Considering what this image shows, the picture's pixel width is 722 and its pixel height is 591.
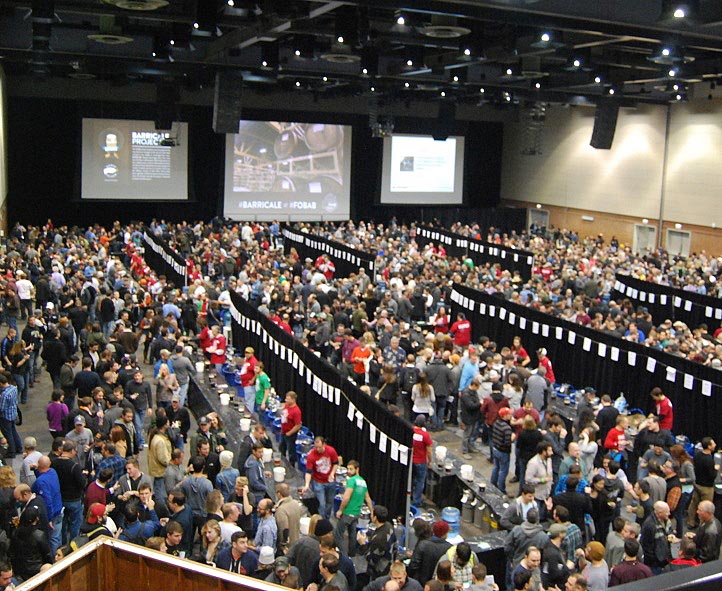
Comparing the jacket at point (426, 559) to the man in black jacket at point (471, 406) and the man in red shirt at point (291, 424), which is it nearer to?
the man in red shirt at point (291, 424)

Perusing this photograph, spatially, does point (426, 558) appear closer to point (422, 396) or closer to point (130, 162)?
point (422, 396)

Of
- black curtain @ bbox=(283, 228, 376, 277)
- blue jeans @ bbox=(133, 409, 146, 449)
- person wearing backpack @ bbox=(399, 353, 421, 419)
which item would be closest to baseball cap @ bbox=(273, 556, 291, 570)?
blue jeans @ bbox=(133, 409, 146, 449)

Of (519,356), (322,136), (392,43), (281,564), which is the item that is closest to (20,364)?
(281,564)

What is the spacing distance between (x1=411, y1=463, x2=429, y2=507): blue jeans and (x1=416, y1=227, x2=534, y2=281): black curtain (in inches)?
544

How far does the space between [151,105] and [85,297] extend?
16.4 meters

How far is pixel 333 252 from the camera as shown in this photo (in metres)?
23.4

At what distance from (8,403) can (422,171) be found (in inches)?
1094

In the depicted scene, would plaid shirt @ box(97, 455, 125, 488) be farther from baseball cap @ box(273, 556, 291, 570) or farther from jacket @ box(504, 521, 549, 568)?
jacket @ box(504, 521, 549, 568)

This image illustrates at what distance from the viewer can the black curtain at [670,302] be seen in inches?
685

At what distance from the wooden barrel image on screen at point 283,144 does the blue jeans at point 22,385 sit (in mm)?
21290

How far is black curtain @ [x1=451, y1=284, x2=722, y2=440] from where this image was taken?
12.4 metres

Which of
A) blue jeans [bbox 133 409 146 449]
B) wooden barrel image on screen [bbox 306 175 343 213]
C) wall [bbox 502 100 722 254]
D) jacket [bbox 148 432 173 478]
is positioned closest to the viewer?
jacket [bbox 148 432 173 478]

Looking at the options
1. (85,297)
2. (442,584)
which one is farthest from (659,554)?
(85,297)

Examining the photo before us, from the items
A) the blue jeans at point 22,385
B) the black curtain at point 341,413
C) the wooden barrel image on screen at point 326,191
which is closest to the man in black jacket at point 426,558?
the black curtain at point 341,413
